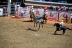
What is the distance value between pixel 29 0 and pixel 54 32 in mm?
15906

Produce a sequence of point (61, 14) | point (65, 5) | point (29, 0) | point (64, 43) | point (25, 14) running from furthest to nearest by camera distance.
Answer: point (29, 0)
point (65, 5)
point (25, 14)
point (61, 14)
point (64, 43)

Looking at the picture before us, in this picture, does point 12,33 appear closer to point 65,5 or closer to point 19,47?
point 19,47

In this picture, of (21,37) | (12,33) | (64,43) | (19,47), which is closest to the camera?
(19,47)

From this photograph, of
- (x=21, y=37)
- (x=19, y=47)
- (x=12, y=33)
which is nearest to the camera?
(x=19, y=47)

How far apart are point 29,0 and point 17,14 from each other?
6582 mm

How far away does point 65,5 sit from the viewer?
33250 mm

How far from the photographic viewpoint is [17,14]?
2952cm

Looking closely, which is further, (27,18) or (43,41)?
(27,18)

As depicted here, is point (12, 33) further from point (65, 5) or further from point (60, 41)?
point (65, 5)

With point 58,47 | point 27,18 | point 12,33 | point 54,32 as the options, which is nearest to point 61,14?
point 27,18

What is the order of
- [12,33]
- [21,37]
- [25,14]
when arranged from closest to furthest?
[21,37] → [12,33] → [25,14]

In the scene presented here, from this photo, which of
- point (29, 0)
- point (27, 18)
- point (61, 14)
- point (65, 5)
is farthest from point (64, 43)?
point (29, 0)

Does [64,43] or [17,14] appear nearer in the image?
[64,43]

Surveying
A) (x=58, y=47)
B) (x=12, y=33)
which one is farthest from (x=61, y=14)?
(x=58, y=47)
